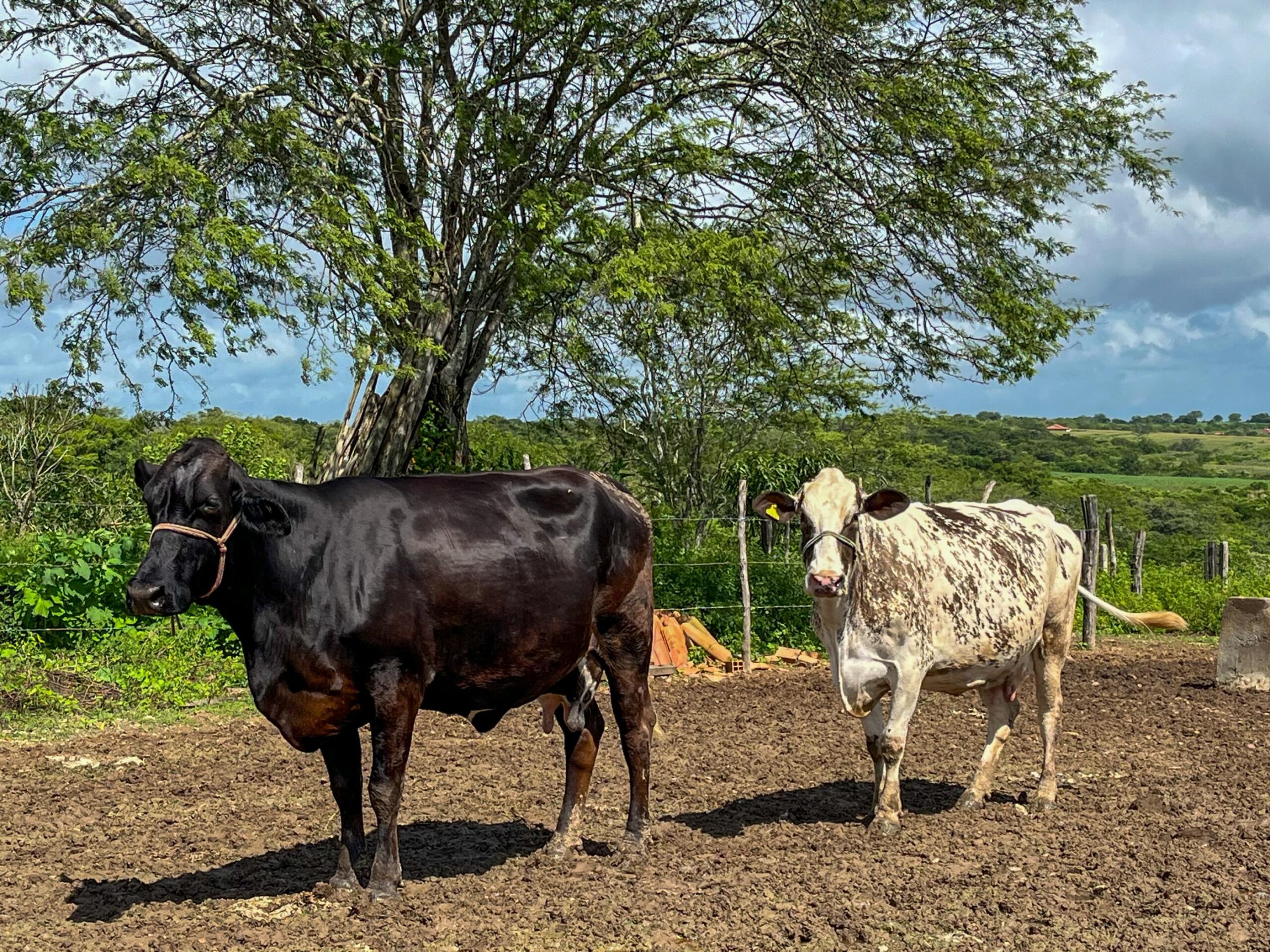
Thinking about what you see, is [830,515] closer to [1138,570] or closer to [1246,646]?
[1246,646]

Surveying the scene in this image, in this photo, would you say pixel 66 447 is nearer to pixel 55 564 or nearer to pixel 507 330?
pixel 507 330

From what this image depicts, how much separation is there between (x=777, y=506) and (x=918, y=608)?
3.05 ft

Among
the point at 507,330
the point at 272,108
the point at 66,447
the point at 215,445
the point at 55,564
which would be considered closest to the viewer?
the point at 215,445

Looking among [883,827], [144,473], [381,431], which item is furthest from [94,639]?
[883,827]

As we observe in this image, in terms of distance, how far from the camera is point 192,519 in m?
4.94

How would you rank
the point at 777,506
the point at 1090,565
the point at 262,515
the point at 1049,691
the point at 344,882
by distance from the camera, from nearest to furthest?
the point at 262,515 → the point at 344,882 → the point at 777,506 → the point at 1049,691 → the point at 1090,565

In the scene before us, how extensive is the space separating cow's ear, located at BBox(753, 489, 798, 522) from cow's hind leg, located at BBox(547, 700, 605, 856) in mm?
1418

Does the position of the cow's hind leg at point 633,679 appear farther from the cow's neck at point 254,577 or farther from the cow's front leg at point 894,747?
the cow's neck at point 254,577

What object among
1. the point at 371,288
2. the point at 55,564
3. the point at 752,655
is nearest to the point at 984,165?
the point at 752,655

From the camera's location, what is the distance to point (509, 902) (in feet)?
17.3

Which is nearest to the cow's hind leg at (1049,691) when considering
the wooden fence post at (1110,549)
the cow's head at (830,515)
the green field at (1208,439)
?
the cow's head at (830,515)

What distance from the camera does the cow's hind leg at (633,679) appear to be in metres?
6.16

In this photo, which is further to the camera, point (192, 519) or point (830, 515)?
point (830, 515)

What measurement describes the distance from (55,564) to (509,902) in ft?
24.9
